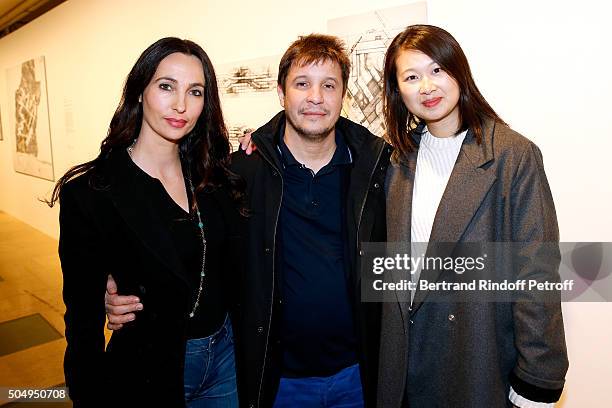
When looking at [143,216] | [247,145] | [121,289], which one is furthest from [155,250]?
[247,145]

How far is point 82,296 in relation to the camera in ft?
5.32

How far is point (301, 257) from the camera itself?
1.95 meters

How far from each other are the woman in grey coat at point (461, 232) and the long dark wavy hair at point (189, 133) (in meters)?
0.76

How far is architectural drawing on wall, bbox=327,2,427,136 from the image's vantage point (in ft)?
9.53

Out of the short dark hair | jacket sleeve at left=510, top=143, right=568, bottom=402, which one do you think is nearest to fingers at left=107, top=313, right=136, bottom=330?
the short dark hair

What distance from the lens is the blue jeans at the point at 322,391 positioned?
198cm

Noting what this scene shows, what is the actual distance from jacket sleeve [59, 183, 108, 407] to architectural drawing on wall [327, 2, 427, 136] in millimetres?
2021

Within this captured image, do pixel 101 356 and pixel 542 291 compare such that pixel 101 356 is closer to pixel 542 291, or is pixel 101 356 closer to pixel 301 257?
pixel 301 257

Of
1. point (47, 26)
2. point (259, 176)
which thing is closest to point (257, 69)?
point (259, 176)

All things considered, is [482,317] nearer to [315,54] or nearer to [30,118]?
[315,54]

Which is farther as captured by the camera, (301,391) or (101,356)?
(301,391)

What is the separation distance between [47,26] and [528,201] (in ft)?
27.2

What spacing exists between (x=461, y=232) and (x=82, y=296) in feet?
4.52

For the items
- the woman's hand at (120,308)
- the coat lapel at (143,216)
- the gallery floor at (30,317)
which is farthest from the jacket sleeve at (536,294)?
the gallery floor at (30,317)
